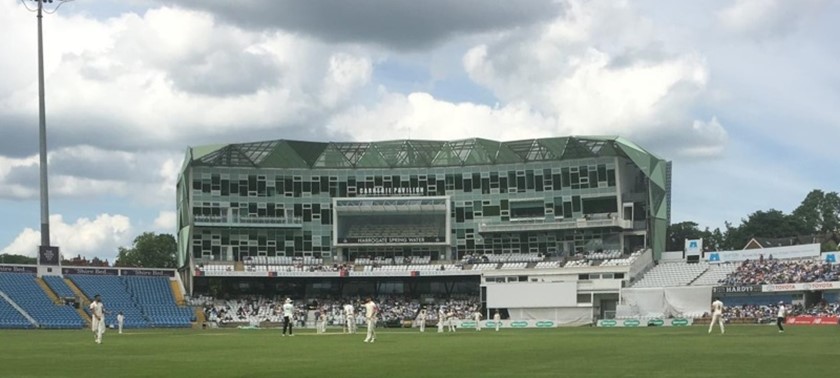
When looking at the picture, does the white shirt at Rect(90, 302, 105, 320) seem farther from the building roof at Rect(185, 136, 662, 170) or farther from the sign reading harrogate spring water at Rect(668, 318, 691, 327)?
the building roof at Rect(185, 136, 662, 170)

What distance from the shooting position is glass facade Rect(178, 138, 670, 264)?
343ft

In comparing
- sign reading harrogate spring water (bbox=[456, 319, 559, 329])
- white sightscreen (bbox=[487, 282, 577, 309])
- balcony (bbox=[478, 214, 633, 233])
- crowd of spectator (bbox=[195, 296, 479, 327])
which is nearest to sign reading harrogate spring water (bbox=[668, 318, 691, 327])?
sign reading harrogate spring water (bbox=[456, 319, 559, 329])

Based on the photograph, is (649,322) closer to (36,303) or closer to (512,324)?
(512,324)

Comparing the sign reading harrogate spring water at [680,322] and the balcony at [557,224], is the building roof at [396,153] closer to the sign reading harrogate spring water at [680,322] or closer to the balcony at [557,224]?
the balcony at [557,224]

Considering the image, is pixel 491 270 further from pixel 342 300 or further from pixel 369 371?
pixel 369 371

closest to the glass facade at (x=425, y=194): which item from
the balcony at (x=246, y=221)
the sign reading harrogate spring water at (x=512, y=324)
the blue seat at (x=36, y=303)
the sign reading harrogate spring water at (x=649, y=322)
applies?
the balcony at (x=246, y=221)

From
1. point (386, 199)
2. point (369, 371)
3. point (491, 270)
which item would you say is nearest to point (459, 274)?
point (491, 270)

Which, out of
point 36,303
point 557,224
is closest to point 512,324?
point 557,224

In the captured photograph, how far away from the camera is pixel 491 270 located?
101188mm

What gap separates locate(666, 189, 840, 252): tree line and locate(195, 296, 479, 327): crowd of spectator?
58.6 meters

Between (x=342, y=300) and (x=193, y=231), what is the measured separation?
17.4 meters

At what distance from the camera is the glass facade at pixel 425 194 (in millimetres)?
104625

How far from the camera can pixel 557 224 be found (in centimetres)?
10506

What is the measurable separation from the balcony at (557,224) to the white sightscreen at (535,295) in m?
10.7
